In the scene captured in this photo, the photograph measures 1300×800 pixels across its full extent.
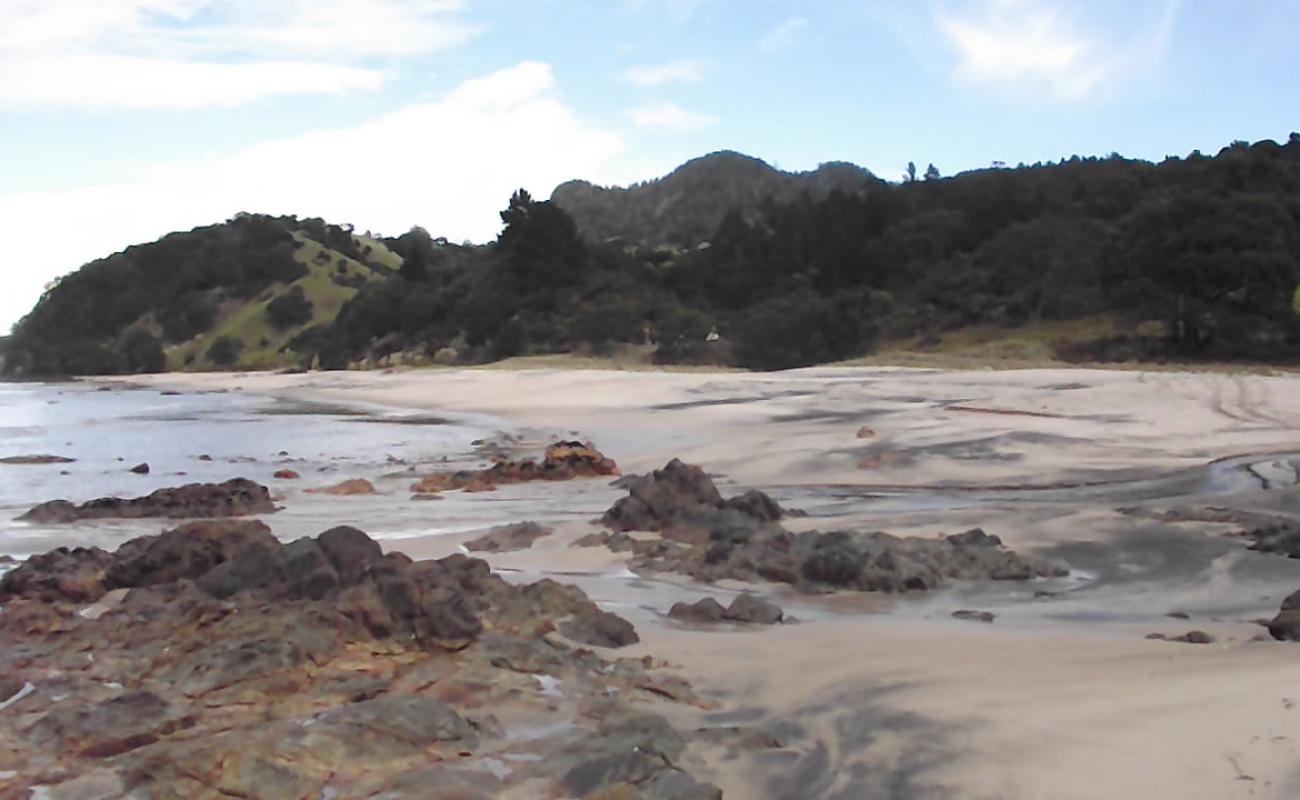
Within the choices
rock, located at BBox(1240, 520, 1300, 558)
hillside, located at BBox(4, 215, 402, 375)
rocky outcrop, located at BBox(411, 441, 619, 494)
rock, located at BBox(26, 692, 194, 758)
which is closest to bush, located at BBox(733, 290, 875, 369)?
rocky outcrop, located at BBox(411, 441, 619, 494)

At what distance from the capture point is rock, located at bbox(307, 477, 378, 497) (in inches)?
467

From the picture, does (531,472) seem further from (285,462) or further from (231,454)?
(231,454)

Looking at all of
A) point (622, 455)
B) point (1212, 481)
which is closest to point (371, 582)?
point (1212, 481)

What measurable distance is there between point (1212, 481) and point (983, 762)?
8.04 metres

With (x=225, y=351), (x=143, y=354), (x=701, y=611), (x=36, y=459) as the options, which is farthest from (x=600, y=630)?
(x=143, y=354)

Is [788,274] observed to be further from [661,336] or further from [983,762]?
[983,762]

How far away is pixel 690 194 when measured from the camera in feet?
356

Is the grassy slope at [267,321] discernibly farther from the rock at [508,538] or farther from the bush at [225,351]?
the rock at [508,538]

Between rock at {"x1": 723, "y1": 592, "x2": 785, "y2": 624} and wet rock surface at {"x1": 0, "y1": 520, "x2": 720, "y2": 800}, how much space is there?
2.24 feet

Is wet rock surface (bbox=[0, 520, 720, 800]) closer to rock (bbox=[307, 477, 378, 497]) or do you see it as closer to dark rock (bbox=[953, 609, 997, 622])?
dark rock (bbox=[953, 609, 997, 622])

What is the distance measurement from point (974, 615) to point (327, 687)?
10.4 ft

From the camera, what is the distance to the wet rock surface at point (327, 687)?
3559 millimetres

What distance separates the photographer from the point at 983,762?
133 inches

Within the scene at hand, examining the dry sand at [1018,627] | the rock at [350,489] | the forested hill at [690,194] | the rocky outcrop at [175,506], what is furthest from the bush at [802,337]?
the forested hill at [690,194]
